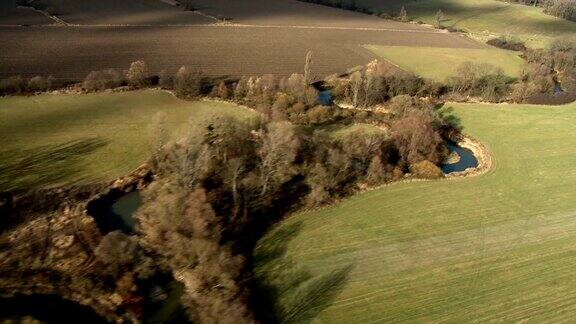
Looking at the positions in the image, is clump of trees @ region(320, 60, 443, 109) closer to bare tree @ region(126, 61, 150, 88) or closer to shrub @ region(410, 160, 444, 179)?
shrub @ region(410, 160, 444, 179)

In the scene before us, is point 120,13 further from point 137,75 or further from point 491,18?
point 491,18

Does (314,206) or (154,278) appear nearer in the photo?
(154,278)

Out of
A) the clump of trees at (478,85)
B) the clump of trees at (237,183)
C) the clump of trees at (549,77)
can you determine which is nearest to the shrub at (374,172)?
the clump of trees at (237,183)

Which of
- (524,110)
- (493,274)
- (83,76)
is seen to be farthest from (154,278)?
(524,110)

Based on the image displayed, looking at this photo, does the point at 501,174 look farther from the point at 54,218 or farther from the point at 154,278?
the point at 54,218

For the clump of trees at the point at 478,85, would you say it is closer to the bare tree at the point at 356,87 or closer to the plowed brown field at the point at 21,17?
the bare tree at the point at 356,87

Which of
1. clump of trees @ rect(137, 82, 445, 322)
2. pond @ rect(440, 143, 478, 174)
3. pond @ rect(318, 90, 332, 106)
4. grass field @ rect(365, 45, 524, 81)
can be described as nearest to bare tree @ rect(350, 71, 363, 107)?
pond @ rect(318, 90, 332, 106)
